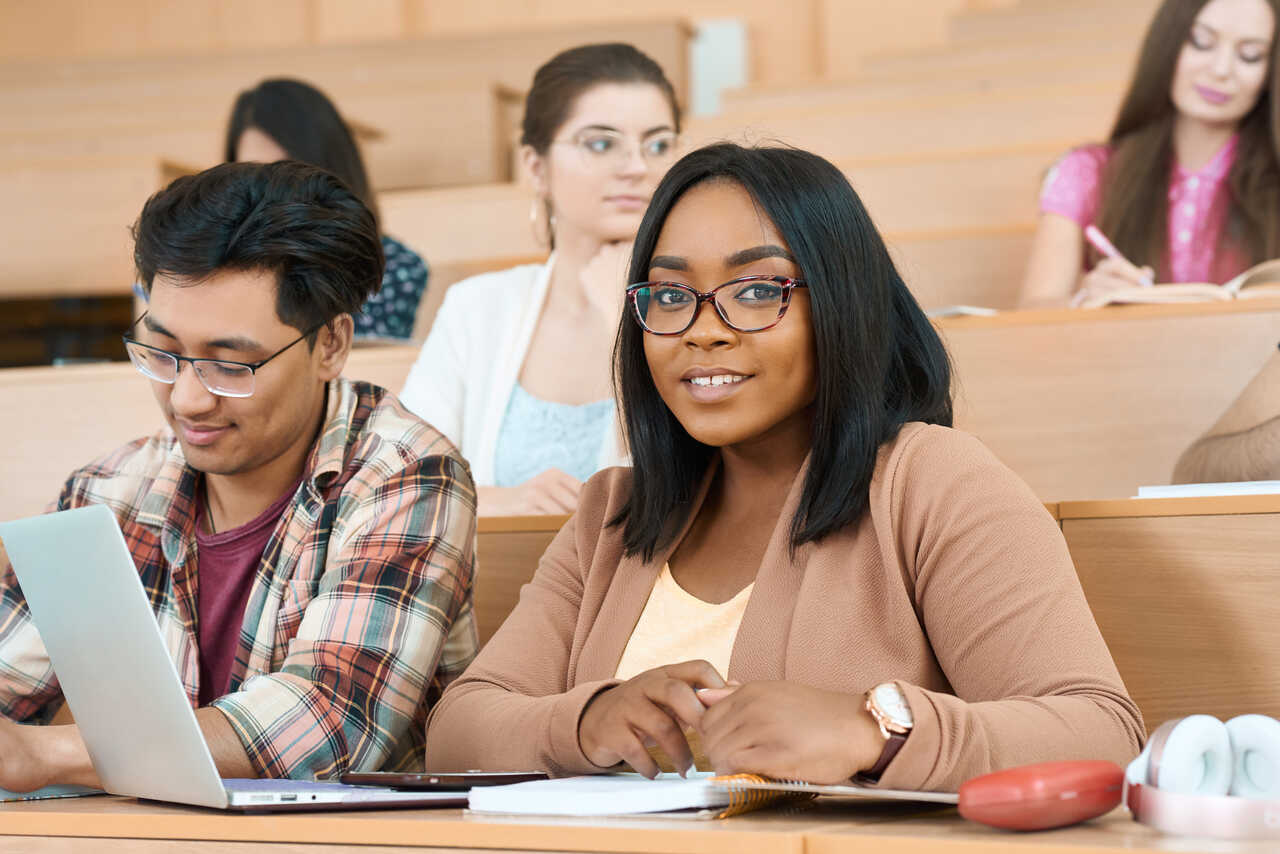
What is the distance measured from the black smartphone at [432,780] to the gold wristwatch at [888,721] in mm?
167

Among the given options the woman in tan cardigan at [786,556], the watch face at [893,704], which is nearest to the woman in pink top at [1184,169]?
the woman in tan cardigan at [786,556]

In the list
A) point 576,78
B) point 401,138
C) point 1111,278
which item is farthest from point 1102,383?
point 401,138

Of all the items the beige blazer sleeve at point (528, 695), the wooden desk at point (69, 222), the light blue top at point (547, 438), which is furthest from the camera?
the wooden desk at point (69, 222)

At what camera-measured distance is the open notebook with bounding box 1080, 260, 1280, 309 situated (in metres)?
1.35

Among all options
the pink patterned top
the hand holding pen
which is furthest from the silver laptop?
the pink patterned top

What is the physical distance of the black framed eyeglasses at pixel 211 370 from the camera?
0.93 metres

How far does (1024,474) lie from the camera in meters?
1.35

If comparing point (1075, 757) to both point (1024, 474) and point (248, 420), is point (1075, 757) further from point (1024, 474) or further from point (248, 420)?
point (1024, 474)

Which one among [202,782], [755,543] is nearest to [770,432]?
[755,543]

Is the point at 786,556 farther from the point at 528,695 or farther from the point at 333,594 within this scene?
the point at 333,594

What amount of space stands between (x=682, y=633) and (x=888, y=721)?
22 cm

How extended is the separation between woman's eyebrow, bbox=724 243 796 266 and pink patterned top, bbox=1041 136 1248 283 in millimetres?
1175

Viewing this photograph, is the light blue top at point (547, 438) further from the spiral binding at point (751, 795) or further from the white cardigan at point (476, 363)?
the spiral binding at point (751, 795)

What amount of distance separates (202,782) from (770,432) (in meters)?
0.39
